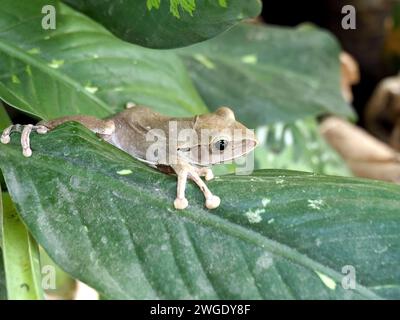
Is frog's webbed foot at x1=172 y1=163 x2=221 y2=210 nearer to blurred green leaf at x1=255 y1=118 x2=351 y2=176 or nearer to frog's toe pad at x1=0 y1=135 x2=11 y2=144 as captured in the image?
frog's toe pad at x1=0 y1=135 x2=11 y2=144

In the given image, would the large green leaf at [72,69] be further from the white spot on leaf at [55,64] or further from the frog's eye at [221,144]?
the frog's eye at [221,144]

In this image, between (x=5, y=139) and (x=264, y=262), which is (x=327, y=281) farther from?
(x=5, y=139)

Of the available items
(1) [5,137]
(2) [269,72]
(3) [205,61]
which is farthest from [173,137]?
(2) [269,72]

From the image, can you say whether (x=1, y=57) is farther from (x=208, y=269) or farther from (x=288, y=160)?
(x=288, y=160)

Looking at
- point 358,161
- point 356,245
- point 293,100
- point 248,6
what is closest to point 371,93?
point 358,161

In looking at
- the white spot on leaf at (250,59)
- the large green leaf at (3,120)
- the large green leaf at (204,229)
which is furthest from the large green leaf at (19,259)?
the white spot on leaf at (250,59)
